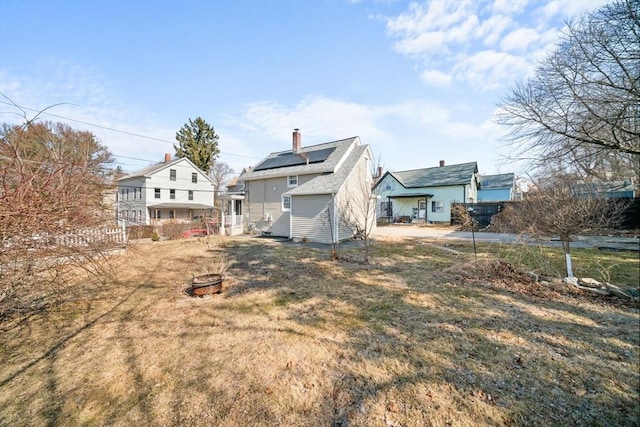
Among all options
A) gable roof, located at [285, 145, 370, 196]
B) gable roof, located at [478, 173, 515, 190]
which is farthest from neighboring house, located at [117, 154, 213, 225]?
gable roof, located at [478, 173, 515, 190]

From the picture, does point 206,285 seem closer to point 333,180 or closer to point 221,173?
point 333,180

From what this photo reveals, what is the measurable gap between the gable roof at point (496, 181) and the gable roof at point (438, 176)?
5.23m

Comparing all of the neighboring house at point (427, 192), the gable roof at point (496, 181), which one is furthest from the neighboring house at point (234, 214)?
the gable roof at point (496, 181)

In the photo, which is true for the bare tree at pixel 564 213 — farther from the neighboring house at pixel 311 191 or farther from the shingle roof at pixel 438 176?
the shingle roof at pixel 438 176

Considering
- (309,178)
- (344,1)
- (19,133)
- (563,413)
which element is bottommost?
(563,413)

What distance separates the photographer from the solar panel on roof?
17000mm

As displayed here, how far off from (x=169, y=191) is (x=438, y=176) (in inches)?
1246

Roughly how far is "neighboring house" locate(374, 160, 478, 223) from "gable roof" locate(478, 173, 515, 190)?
345cm

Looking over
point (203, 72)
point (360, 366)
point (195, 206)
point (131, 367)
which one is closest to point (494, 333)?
point (360, 366)

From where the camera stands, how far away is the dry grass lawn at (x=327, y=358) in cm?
257

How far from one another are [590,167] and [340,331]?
424 inches

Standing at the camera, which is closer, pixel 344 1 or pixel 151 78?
pixel 344 1

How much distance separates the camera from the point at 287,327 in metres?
4.40

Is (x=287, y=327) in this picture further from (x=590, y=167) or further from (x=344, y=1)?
(x=590, y=167)
